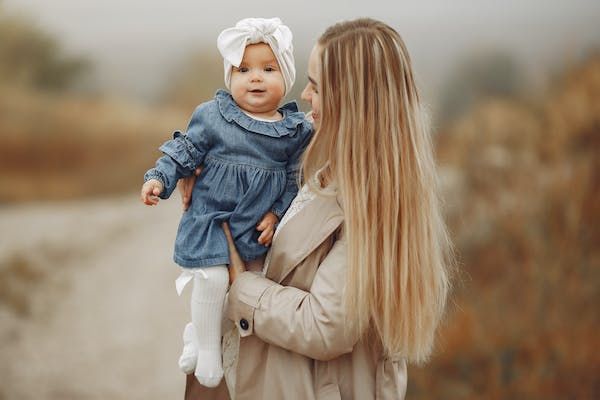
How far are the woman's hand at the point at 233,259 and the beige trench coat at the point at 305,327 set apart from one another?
4cm

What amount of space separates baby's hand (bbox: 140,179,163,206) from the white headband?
0.35 metres

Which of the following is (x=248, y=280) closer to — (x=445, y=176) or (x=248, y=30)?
(x=248, y=30)

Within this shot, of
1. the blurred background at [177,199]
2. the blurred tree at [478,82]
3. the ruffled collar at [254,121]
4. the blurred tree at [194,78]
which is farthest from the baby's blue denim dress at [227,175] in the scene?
the blurred tree at [194,78]

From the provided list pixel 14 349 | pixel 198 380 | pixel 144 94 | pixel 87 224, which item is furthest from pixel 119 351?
pixel 198 380

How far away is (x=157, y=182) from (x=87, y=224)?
557 cm

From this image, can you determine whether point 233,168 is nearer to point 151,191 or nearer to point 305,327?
point 151,191

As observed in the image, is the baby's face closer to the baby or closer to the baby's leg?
the baby

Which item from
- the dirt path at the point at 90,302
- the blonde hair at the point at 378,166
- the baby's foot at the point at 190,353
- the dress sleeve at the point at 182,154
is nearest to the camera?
the blonde hair at the point at 378,166

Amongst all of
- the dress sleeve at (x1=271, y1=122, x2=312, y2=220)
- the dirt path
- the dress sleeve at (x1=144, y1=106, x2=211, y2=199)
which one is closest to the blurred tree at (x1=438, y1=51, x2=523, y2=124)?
the dirt path

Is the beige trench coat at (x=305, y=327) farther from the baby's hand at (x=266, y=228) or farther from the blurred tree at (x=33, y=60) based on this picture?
the blurred tree at (x=33, y=60)

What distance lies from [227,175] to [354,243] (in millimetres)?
385

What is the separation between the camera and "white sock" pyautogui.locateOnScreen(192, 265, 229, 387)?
1.99 meters

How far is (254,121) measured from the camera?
6.58 ft

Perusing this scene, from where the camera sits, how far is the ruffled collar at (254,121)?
1994 millimetres
